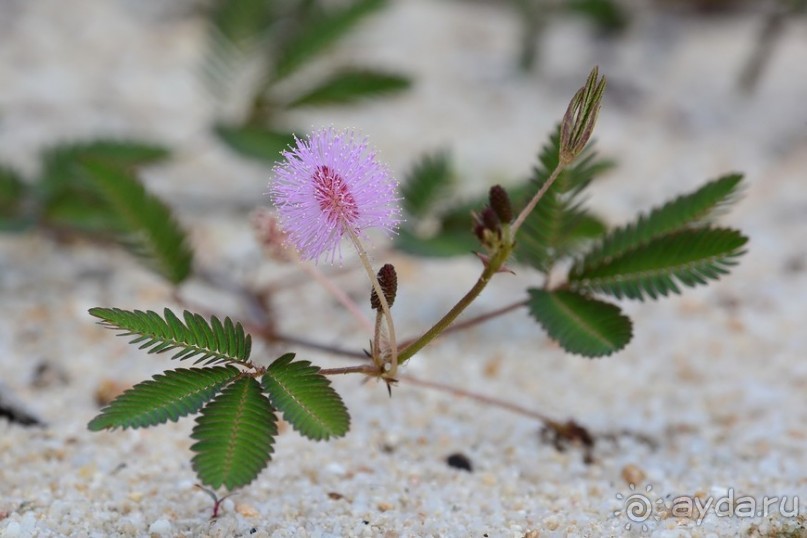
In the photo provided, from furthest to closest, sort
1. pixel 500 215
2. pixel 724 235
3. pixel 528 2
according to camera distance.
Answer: pixel 528 2, pixel 724 235, pixel 500 215

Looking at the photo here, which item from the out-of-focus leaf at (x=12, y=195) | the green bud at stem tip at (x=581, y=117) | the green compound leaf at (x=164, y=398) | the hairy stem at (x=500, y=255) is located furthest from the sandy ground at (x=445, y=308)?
the green bud at stem tip at (x=581, y=117)

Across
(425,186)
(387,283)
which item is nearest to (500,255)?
(387,283)

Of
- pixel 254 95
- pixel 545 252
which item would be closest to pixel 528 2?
pixel 254 95

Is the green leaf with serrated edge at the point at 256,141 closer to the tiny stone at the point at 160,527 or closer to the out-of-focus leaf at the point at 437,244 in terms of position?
the out-of-focus leaf at the point at 437,244

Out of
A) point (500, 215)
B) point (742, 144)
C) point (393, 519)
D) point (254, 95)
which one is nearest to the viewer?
point (500, 215)

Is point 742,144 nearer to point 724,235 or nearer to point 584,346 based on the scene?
point 724,235
